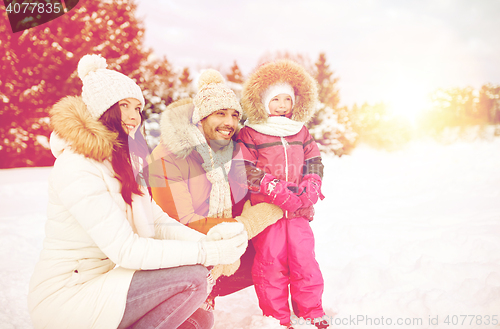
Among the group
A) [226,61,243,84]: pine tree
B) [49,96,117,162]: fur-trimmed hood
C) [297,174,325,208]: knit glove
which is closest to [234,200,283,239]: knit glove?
[297,174,325,208]: knit glove

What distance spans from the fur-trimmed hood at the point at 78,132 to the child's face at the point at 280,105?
4.64 ft

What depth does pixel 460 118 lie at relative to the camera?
15.1m

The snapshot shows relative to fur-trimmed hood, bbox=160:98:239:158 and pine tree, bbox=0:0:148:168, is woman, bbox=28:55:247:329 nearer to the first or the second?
fur-trimmed hood, bbox=160:98:239:158

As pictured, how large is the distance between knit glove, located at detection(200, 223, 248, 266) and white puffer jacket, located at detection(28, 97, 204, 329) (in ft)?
0.58

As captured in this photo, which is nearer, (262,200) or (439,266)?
(262,200)

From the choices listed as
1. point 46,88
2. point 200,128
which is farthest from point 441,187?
point 46,88

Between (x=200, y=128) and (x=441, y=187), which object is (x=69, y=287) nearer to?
(x=200, y=128)

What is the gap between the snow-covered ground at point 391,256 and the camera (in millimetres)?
2059

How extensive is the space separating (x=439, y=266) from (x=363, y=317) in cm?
105

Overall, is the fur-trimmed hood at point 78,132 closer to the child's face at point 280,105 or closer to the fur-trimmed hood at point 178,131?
the fur-trimmed hood at point 178,131

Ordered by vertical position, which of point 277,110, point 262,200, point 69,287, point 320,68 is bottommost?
point 69,287

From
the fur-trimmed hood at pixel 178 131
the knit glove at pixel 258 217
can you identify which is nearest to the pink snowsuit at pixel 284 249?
the knit glove at pixel 258 217

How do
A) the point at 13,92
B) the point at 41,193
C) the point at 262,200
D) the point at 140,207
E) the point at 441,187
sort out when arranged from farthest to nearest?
the point at 13,92 < the point at 41,193 < the point at 441,187 < the point at 262,200 < the point at 140,207

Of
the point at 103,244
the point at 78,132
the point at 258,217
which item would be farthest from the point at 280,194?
the point at 78,132
